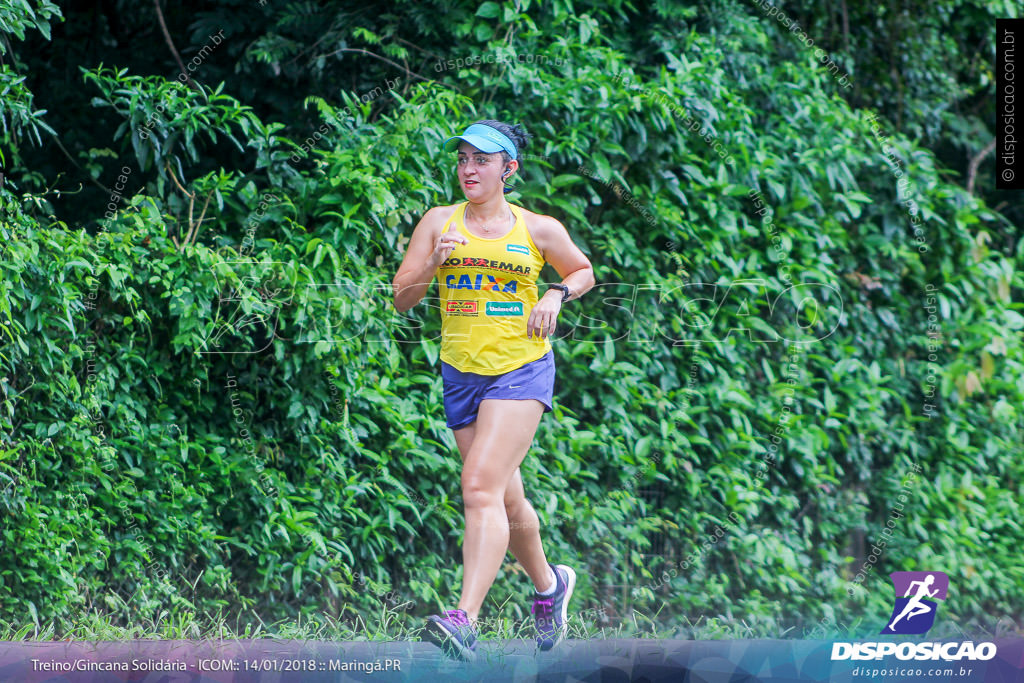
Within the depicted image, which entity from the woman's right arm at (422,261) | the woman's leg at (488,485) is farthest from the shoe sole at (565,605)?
the woman's right arm at (422,261)

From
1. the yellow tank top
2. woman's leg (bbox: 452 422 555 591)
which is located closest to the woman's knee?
woman's leg (bbox: 452 422 555 591)

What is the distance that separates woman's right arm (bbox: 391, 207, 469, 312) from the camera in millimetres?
3635

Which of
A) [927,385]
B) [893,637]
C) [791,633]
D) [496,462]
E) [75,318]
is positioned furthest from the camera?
[927,385]

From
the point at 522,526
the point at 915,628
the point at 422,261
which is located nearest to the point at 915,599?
the point at 915,628

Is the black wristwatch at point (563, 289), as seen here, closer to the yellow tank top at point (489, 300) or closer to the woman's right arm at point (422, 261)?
the yellow tank top at point (489, 300)

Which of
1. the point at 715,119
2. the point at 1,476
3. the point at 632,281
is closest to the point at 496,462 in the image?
the point at 1,476

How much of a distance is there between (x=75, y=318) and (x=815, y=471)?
396 cm

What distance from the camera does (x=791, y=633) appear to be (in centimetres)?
547

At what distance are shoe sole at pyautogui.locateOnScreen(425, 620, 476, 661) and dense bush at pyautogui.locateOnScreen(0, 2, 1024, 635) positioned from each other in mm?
1226

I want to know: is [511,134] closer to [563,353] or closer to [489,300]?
[489,300]

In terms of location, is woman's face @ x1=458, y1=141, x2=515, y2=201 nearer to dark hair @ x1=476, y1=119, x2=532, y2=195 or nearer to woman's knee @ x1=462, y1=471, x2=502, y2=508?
dark hair @ x1=476, y1=119, x2=532, y2=195

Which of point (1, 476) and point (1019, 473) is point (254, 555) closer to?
point (1, 476)

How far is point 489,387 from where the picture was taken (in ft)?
12.5

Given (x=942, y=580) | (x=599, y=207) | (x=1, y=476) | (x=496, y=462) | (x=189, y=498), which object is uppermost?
(x=599, y=207)
